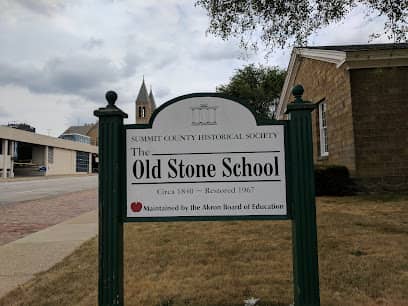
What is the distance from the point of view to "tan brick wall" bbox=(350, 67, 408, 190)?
11.2 m

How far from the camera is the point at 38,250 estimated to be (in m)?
5.78

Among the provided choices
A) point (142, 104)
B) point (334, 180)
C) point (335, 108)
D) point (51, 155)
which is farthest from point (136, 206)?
point (142, 104)

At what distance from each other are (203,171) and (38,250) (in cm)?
421

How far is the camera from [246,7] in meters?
7.98

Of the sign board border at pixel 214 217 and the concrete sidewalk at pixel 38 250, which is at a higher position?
the sign board border at pixel 214 217

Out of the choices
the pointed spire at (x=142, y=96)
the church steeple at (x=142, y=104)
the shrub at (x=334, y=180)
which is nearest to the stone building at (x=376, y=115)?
the shrub at (x=334, y=180)

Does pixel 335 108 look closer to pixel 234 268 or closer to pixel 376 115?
pixel 376 115

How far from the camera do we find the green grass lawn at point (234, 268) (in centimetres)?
344

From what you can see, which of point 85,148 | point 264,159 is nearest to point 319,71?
point 264,159

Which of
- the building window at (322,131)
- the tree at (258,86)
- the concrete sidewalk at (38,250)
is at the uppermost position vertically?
the tree at (258,86)

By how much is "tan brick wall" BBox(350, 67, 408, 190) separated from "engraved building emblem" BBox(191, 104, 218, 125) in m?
9.73

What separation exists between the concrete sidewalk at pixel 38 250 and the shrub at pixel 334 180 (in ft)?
23.7

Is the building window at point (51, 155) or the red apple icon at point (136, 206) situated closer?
the red apple icon at point (136, 206)

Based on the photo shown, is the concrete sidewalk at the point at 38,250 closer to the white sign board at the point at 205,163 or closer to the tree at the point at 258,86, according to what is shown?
the white sign board at the point at 205,163
